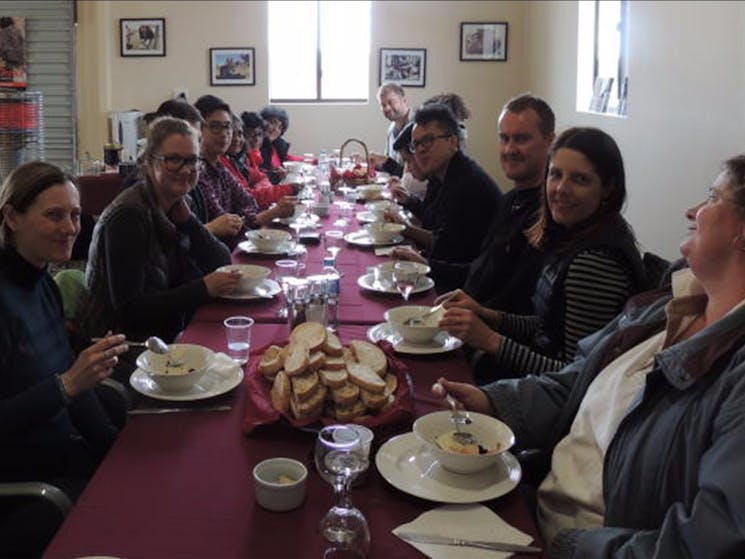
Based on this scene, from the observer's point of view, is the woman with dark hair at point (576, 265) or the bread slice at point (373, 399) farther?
the woman with dark hair at point (576, 265)

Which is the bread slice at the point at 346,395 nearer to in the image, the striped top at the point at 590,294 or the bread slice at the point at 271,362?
the bread slice at the point at 271,362

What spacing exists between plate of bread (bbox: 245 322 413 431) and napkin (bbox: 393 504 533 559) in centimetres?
30

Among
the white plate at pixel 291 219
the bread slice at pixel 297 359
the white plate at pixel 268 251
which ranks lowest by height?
the bread slice at pixel 297 359

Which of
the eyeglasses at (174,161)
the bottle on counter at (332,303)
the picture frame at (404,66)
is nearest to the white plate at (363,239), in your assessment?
the eyeglasses at (174,161)

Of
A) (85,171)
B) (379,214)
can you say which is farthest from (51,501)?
(85,171)

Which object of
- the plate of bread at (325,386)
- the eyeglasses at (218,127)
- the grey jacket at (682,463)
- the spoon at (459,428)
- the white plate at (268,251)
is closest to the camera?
the grey jacket at (682,463)

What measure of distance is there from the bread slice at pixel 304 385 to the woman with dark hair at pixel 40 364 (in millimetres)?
402

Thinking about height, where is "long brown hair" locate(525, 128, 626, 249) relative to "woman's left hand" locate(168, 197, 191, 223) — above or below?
above

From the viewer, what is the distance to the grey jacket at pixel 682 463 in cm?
101

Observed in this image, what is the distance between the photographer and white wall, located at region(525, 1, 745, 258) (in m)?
3.68

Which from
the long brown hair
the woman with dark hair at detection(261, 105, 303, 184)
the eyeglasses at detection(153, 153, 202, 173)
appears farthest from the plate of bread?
the woman with dark hair at detection(261, 105, 303, 184)

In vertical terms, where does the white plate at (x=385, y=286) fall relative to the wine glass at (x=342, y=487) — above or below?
above

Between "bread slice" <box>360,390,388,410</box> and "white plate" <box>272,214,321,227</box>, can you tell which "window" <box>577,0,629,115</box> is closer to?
"white plate" <box>272,214,321,227</box>

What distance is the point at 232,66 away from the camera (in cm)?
815
